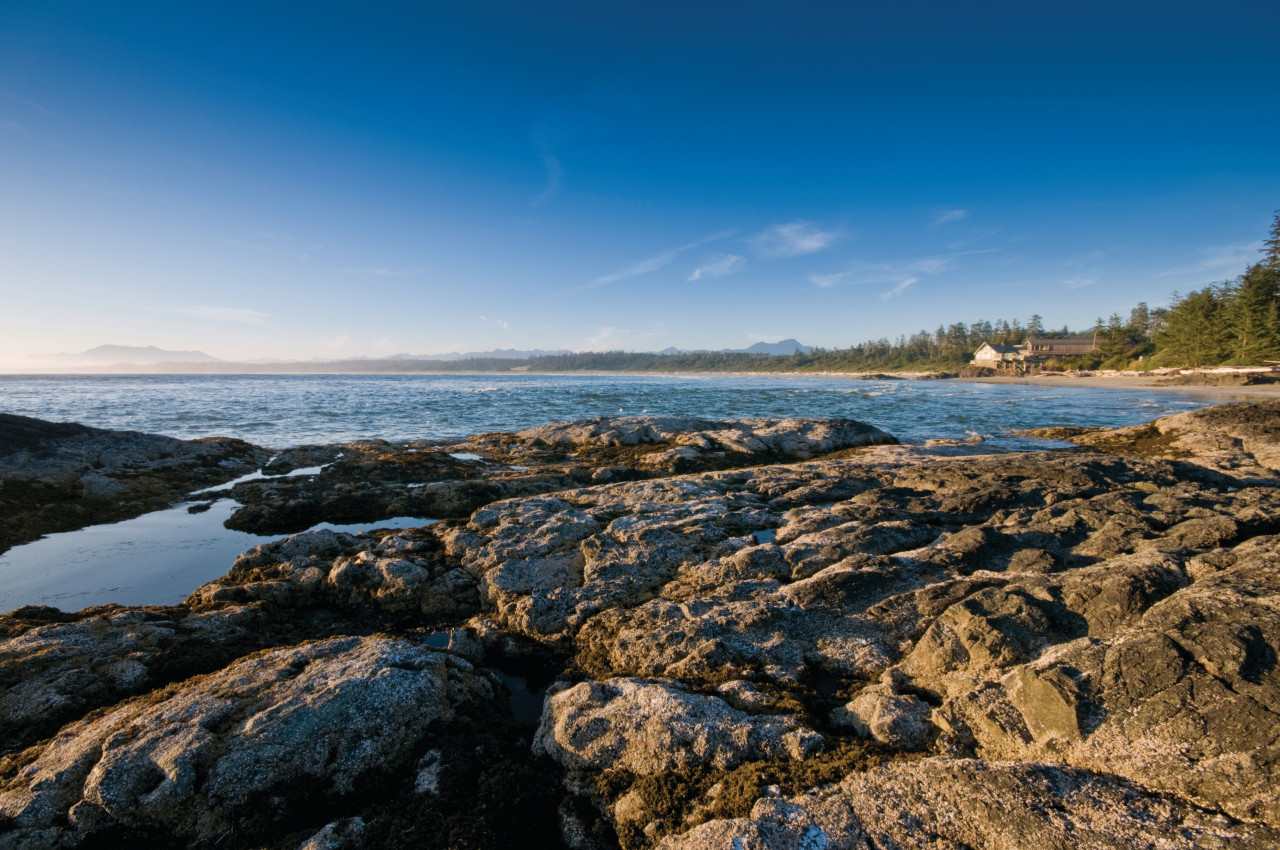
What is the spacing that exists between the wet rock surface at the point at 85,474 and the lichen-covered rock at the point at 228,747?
9933 millimetres

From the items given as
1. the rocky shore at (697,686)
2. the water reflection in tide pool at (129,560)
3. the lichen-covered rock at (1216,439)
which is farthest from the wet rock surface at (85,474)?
the lichen-covered rock at (1216,439)

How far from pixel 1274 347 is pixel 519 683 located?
89.0 metres

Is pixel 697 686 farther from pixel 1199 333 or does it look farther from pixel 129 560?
pixel 1199 333

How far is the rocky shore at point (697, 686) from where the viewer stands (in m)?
3.45

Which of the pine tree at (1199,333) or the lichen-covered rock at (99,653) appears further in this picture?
the pine tree at (1199,333)

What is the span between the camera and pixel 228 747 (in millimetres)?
4223

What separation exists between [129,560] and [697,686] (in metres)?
11.4

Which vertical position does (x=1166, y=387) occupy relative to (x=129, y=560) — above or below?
above

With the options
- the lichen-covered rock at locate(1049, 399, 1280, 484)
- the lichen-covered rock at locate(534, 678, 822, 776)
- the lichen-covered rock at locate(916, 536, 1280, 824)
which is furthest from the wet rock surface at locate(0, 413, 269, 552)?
the lichen-covered rock at locate(1049, 399, 1280, 484)

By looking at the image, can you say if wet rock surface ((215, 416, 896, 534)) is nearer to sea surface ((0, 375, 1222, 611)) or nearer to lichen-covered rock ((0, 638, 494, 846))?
sea surface ((0, 375, 1222, 611))

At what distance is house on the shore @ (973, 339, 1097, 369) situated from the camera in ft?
338

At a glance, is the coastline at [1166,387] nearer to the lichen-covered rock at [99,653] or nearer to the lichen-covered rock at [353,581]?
the lichen-covered rock at [353,581]

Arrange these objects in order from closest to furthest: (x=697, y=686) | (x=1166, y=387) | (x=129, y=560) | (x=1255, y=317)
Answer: (x=697, y=686)
(x=129, y=560)
(x=1166, y=387)
(x=1255, y=317)

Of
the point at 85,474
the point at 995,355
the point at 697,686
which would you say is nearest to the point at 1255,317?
the point at 995,355
